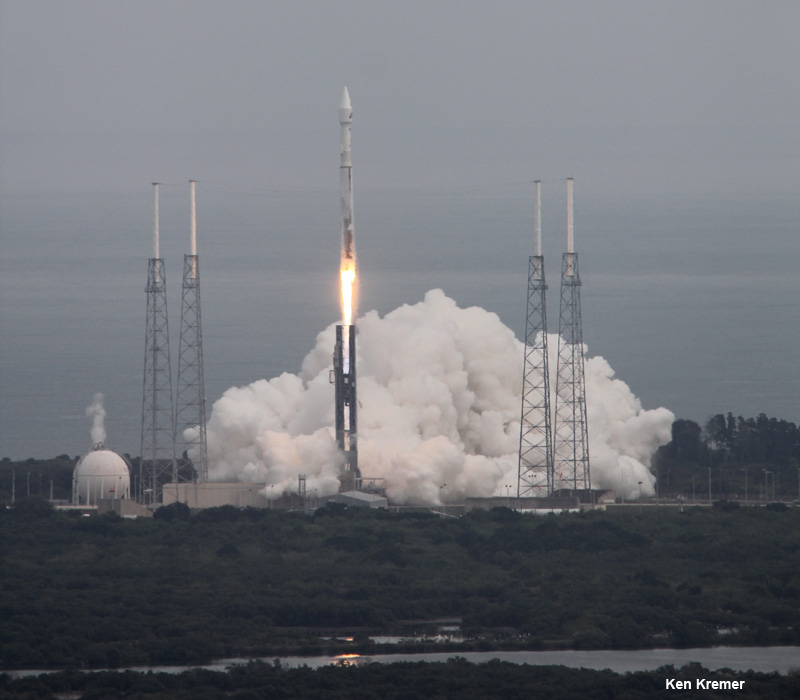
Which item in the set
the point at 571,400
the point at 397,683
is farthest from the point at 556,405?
the point at 397,683

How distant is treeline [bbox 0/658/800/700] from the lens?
40469 millimetres

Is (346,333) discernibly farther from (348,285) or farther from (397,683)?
(397,683)

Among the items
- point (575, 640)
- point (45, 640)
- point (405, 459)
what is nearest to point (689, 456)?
point (405, 459)

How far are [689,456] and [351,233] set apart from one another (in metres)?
15.9

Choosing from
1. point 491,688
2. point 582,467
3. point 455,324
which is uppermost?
point 455,324

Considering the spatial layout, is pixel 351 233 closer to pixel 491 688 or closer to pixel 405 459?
pixel 405 459

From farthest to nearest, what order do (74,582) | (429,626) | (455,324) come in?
1. (455,324)
2. (74,582)
3. (429,626)

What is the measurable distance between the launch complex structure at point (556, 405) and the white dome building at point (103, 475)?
32.8 feet

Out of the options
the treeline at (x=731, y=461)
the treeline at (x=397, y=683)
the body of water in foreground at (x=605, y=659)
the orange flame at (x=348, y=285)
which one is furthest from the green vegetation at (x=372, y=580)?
the treeline at (x=731, y=461)

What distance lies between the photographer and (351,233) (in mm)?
56719

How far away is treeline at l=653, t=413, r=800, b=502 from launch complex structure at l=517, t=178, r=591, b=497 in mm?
5398

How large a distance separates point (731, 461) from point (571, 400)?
38.8ft

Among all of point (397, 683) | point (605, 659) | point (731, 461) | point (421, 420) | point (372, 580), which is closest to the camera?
point (397, 683)

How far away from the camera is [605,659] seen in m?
44.9
